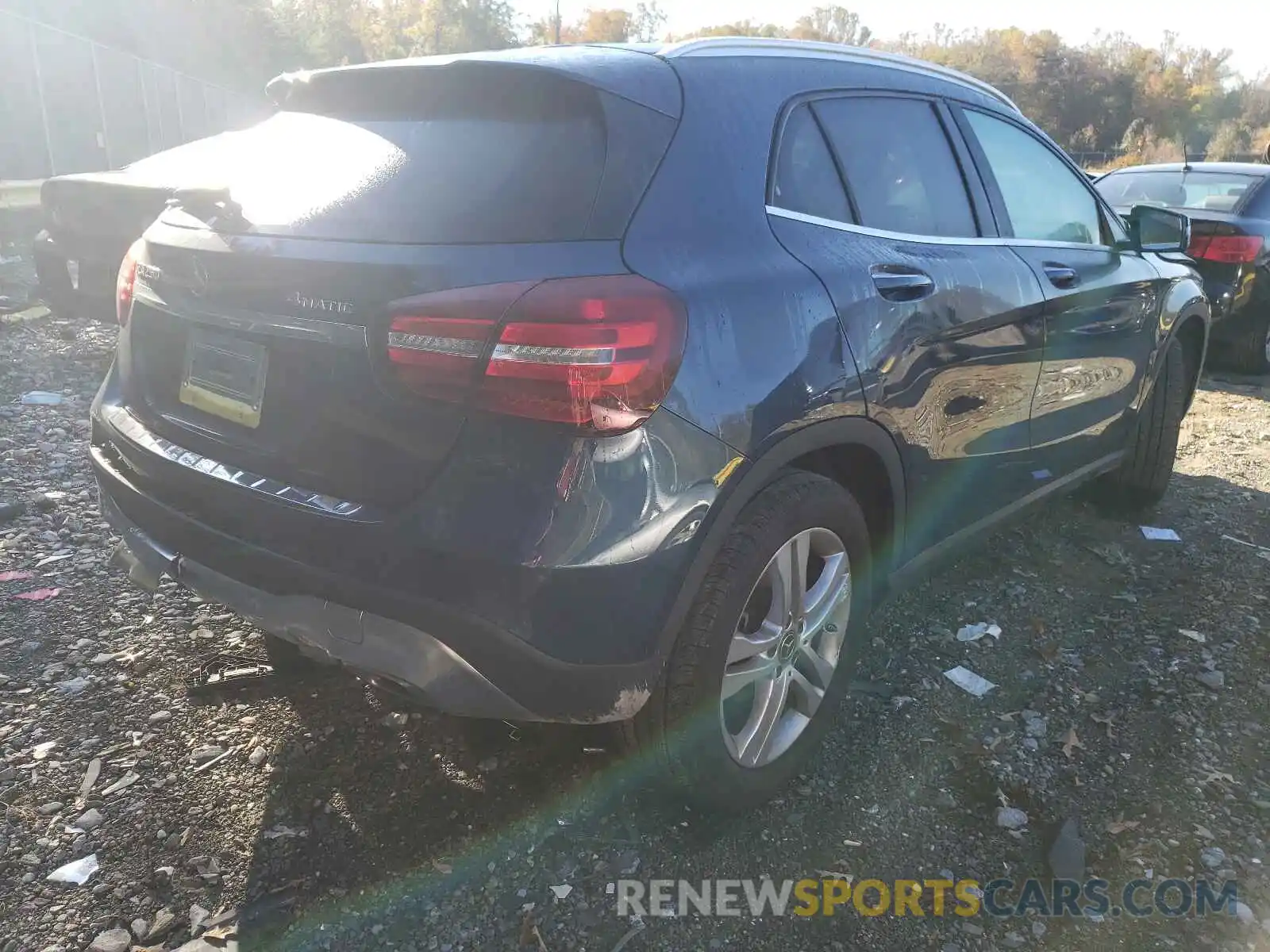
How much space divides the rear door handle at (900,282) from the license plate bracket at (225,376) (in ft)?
4.83

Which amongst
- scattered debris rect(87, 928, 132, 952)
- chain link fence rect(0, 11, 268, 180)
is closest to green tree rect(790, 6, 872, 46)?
chain link fence rect(0, 11, 268, 180)

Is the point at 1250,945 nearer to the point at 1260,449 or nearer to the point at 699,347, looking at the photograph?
the point at 699,347

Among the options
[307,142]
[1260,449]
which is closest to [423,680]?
[307,142]

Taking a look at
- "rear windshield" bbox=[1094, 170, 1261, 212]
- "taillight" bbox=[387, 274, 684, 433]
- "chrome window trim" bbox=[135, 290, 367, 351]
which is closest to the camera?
"taillight" bbox=[387, 274, 684, 433]

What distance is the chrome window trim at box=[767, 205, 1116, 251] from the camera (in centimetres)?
227

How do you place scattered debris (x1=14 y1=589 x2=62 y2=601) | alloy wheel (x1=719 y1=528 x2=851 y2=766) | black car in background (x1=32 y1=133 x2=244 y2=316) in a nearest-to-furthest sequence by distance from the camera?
alloy wheel (x1=719 y1=528 x2=851 y2=766) → scattered debris (x1=14 y1=589 x2=62 y2=601) → black car in background (x1=32 y1=133 x2=244 y2=316)

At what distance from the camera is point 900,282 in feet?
8.04

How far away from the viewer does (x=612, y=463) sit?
1741mm

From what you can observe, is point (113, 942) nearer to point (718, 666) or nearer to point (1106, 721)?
point (718, 666)

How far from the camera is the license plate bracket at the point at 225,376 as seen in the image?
1996mm

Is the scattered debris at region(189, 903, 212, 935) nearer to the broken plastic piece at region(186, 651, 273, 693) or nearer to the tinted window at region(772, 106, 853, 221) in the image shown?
the broken plastic piece at region(186, 651, 273, 693)

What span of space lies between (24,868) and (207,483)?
1005 millimetres

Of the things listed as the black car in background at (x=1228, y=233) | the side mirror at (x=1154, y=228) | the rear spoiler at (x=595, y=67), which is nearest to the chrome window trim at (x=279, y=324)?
the rear spoiler at (x=595, y=67)

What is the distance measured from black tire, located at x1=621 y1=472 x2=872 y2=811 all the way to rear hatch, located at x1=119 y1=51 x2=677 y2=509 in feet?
2.18
